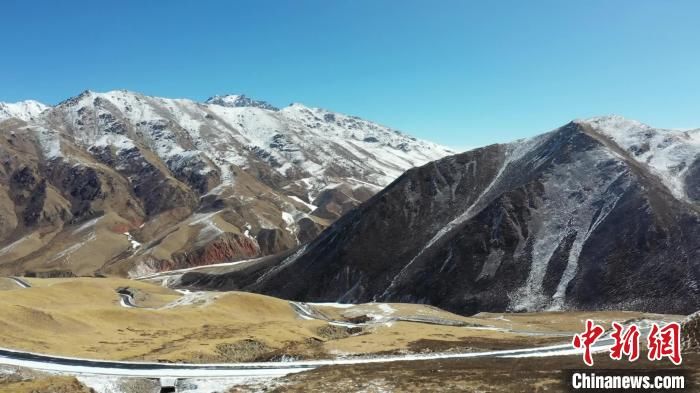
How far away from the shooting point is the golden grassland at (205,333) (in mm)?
57156

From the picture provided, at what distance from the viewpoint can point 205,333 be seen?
70.7 m

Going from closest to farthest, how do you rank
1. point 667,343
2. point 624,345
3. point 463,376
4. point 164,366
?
1. point 667,343
2. point 463,376
3. point 624,345
4. point 164,366

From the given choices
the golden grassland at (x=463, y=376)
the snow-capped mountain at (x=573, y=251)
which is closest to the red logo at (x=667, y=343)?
the golden grassland at (x=463, y=376)

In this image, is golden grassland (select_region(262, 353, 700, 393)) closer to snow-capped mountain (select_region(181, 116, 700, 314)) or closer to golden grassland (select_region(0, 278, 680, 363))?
golden grassland (select_region(0, 278, 680, 363))

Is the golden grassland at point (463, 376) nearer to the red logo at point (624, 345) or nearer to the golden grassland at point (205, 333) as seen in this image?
the red logo at point (624, 345)

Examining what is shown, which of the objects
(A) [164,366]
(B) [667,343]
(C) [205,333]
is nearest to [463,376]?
(B) [667,343]

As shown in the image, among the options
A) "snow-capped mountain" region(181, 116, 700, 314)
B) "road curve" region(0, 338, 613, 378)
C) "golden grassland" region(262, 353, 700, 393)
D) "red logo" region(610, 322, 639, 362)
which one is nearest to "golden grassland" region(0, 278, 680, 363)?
"road curve" region(0, 338, 613, 378)

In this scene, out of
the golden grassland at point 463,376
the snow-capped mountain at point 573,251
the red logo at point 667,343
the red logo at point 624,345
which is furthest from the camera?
the snow-capped mountain at point 573,251

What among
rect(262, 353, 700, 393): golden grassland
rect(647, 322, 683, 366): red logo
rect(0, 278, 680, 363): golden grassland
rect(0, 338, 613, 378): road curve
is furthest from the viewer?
rect(0, 278, 680, 363): golden grassland

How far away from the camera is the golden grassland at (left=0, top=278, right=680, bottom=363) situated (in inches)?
2250

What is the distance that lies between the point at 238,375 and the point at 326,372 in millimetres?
7740

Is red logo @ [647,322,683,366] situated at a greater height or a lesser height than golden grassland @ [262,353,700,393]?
greater

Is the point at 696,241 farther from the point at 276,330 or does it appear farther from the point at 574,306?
the point at 276,330

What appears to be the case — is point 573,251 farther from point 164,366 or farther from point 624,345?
point 164,366
